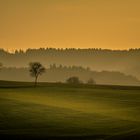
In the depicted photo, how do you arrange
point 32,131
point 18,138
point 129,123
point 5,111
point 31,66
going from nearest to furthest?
point 18,138
point 32,131
point 129,123
point 5,111
point 31,66

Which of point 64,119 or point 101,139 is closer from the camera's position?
point 101,139

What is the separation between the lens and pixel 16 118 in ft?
141

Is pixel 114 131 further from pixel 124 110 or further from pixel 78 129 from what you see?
pixel 124 110

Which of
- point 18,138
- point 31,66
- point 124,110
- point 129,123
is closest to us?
point 18,138

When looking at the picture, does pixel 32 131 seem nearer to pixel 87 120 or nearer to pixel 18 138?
pixel 18 138

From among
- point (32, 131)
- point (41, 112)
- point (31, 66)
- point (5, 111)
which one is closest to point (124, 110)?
point (41, 112)

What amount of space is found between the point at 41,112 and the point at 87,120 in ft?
26.9

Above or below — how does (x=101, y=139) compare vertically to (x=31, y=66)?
below

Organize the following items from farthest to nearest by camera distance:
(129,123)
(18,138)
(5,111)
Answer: (5,111)
(129,123)
(18,138)

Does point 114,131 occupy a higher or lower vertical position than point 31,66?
lower

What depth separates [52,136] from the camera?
33.1 m

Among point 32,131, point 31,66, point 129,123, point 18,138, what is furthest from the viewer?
point 31,66

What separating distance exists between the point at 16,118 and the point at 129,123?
38.7 feet

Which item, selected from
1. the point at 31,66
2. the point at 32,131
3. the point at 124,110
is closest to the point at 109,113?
the point at 124,110
